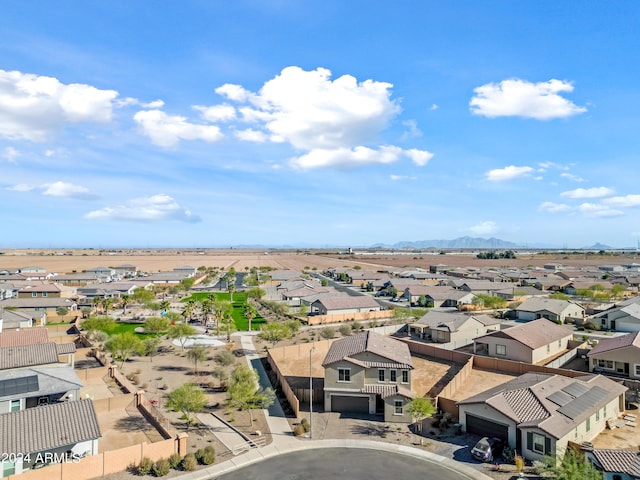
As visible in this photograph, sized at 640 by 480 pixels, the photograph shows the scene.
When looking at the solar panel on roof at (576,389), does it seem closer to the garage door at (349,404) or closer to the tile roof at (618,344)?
the tile roof at (618,344)

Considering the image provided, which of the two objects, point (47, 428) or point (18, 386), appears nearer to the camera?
point (47, 428)

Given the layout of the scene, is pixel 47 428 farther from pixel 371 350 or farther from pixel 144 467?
pixel 371 350

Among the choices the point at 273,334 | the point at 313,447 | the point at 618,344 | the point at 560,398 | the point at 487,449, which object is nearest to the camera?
the point at 487,449

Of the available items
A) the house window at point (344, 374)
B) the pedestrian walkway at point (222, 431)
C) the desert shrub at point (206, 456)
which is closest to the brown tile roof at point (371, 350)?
the house window at point (344, 374)

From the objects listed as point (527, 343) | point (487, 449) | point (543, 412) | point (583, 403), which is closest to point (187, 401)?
point (487, 449)

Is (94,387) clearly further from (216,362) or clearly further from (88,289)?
(88,289)
